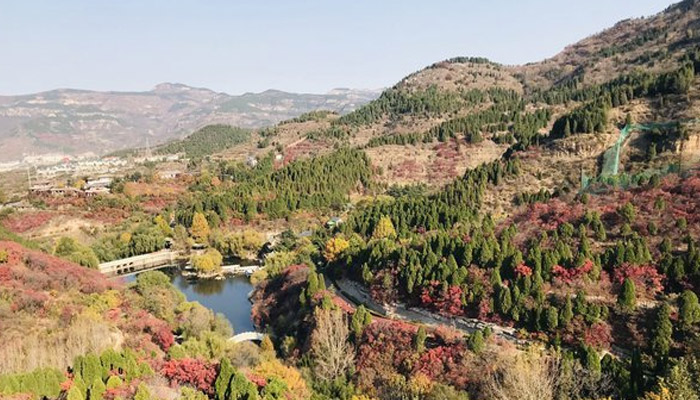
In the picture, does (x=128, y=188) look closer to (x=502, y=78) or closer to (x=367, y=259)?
(x=367, y=259)

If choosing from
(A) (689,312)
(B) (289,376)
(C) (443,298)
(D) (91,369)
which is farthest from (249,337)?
(A) (689,312)

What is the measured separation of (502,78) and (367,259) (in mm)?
117484

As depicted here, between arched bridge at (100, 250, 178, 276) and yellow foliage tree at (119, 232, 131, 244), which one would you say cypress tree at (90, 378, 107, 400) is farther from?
yellow foliage tree at (119, 232, 131, 244)

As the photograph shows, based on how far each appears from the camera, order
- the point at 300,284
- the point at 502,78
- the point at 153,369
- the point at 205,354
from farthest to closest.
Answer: the point at 502,78
the point at 300,284
the point at 205,354
the point at 153,369

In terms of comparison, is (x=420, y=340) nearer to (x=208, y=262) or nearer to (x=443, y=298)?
(x=443, y=298)

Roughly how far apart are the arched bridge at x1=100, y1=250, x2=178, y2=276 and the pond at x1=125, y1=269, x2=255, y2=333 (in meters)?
2.69

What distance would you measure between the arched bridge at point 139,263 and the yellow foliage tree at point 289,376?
3700cm

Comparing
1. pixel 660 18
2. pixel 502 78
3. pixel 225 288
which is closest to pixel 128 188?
pixel 225 288

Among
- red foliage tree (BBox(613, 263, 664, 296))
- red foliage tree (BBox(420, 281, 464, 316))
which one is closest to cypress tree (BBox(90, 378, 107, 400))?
red foliage tree (BBox(420, 281, 464, 316))

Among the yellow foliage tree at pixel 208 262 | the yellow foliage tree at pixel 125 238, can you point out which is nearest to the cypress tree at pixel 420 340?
the yellow foliage tree at pixel 208 262

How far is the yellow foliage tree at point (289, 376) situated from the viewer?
80.6 feet

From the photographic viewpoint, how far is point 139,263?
198ft

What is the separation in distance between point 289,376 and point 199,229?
41.5m

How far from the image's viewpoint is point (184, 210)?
71.0 meters
